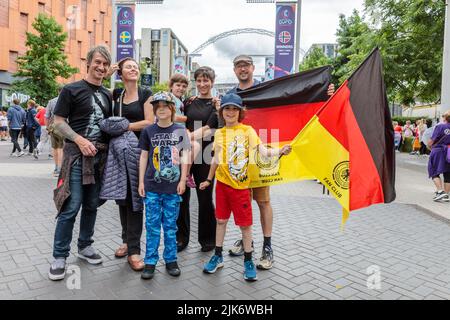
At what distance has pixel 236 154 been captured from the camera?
13.4 ft

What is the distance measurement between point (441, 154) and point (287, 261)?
19.8 ft

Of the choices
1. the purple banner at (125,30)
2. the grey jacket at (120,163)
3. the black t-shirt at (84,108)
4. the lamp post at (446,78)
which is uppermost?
the purple banner at (125,30)

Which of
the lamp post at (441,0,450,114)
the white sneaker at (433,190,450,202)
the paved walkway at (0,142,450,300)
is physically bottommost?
the paved walkway at (0,142,450,300)

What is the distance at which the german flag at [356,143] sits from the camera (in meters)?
3.96

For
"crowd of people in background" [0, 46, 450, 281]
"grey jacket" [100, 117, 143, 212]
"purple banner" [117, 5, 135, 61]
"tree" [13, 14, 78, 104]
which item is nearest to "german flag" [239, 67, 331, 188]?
"crowd of people in background" [0, 46, 450, 281]

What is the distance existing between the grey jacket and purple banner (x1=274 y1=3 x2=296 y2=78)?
9931mm

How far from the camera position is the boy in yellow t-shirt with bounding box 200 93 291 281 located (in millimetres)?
4078

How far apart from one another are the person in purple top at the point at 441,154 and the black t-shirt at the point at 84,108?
758 centimetres

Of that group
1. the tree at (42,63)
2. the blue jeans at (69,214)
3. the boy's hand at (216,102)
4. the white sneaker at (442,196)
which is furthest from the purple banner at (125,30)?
the tree at (42,63)

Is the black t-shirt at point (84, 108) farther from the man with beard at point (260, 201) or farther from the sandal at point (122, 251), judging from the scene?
the man with beard at point (260, 201)

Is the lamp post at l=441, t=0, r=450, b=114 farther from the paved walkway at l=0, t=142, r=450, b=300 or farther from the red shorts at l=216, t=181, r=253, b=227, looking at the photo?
the red shorts at l=216, t=181, r=253, b=227
